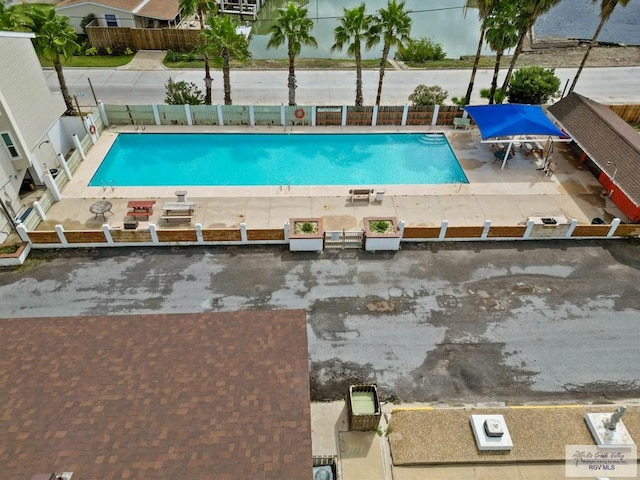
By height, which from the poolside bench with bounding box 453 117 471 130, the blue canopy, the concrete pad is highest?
the blue canopy

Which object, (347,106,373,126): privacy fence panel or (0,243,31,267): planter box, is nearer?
(0,243,31,267): planter box

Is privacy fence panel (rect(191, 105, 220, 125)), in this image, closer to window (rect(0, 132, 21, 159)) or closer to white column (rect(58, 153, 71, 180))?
white column (rect(58, 153, 71, 180))

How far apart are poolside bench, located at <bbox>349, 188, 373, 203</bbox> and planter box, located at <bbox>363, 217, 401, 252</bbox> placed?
302 cm

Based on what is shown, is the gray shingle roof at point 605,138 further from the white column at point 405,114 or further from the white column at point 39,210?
the white column at point 39,210

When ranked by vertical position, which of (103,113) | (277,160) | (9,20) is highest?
(9,20)

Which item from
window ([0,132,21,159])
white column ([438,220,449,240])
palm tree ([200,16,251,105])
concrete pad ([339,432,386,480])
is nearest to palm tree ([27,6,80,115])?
window ([0,132,21,159])

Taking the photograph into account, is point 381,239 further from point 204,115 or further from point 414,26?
point 414,26

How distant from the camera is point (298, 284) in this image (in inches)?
785

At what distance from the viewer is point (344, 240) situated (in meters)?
21.7

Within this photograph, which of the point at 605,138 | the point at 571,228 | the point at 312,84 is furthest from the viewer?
the point at 312,84

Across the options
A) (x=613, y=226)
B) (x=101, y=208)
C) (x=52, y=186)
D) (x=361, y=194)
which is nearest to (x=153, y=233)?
(x=101, y=208)

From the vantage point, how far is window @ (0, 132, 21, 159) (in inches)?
865

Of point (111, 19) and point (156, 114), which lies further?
point (111, 19)

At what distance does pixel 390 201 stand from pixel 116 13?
1473 inches
